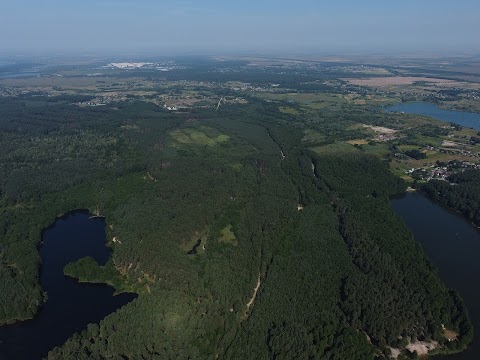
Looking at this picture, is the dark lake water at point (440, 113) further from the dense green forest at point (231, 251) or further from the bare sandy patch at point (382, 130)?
the dense green forest at point (231, 251)

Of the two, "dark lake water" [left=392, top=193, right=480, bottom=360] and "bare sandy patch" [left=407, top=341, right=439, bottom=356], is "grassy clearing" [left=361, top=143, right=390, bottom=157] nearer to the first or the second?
"dark lake water" [left=392, top=193, right=480, bottom=360]

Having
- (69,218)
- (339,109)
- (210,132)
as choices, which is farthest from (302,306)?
(339,109)

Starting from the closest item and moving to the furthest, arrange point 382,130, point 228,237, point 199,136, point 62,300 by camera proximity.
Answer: point 62,300
point 228,237
point 199,136
point 382,130

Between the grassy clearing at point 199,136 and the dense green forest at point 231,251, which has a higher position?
the dense green forest at point 231,251

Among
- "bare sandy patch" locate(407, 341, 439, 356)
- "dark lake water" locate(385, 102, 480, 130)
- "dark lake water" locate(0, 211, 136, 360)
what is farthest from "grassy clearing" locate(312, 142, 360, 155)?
"bare sandy patch" locate(407, 341, 439, 356)

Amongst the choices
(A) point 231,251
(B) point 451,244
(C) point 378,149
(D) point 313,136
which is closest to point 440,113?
(C) point 378,149

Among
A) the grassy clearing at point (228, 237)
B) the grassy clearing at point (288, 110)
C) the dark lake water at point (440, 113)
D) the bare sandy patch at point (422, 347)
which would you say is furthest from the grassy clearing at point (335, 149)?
the bare sandy patch at point (422, 347)

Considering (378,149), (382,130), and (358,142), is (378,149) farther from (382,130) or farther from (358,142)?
(382,130)
